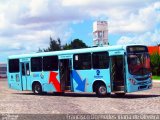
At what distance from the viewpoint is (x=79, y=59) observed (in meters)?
25.9

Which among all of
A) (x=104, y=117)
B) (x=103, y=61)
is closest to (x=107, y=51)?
Answer: (x=103, y=61)

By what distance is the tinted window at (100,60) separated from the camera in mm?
24094

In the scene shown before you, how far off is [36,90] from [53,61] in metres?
3.03

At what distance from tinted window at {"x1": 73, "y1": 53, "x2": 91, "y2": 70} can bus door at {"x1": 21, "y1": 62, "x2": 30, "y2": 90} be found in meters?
5.36

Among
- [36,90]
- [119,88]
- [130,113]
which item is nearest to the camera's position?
[130,113]

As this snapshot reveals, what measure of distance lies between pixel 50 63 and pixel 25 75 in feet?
10.4

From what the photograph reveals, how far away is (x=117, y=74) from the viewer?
78.5 ft

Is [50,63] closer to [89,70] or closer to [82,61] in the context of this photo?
[82,61]

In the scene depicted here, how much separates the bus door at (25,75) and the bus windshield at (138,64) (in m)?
9.56

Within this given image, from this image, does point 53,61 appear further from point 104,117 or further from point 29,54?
point 104,117

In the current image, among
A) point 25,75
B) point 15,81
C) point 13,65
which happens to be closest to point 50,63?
point 25,75

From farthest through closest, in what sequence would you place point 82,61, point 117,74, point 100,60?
point 82,61 → point 100,60 → point 117,74

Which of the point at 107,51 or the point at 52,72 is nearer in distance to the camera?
the point at 107,51

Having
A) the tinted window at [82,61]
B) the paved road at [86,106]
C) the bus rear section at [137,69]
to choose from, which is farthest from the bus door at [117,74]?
the tinted window at [82,61]
